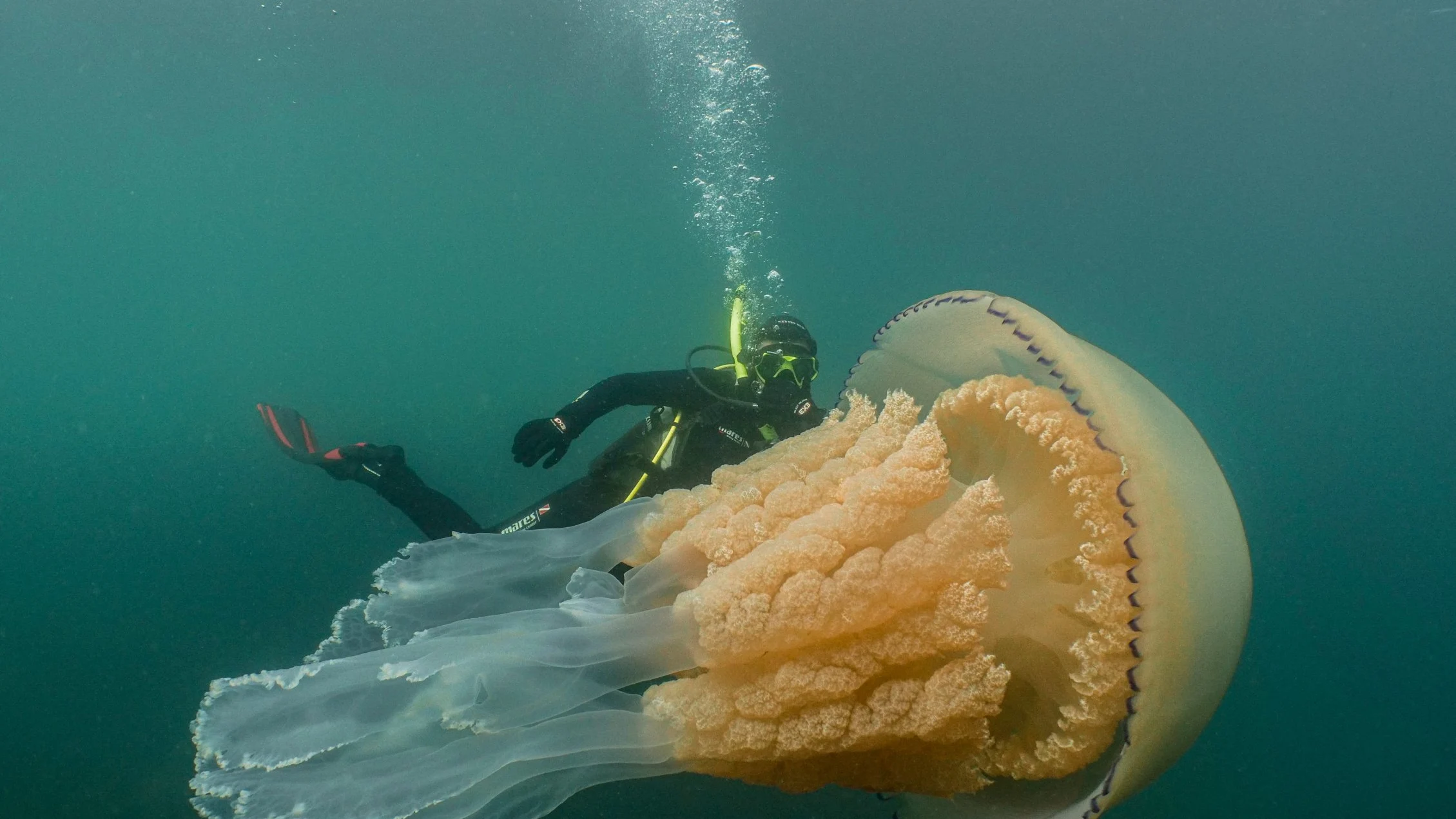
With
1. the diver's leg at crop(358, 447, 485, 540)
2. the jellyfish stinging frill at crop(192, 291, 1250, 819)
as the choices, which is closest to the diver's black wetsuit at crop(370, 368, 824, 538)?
the diver's leg at crop(358, 447, 485, 540)

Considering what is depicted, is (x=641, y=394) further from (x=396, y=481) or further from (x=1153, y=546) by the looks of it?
(x=1153, y=546)

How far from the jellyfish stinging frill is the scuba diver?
2.18 m

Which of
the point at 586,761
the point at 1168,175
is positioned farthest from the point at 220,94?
the point at 1168,175

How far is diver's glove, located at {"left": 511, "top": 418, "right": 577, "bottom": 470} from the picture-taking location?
392 cm

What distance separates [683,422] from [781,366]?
793 millimetres

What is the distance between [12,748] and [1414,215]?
64.5m

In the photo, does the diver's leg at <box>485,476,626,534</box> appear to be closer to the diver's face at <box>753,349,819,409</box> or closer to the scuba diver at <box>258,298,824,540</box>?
the scuba diver at <box>258,298,824,540</box>

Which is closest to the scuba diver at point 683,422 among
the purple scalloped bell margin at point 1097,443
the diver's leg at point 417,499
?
the diver's leg at point 417,499

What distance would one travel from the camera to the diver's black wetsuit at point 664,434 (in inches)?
157

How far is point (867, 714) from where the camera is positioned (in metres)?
1.37

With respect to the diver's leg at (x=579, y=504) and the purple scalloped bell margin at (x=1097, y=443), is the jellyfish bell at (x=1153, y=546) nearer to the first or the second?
the purple scalloped bell margin at (x=1097, y=443)

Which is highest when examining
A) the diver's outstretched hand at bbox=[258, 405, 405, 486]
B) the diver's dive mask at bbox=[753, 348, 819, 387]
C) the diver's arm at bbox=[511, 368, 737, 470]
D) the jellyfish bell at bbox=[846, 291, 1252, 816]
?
the diver's outstretched hand at bbox=[258, 405, 405, 486]

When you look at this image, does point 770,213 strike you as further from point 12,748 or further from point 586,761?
point 586,761

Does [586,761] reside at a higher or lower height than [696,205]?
lower
